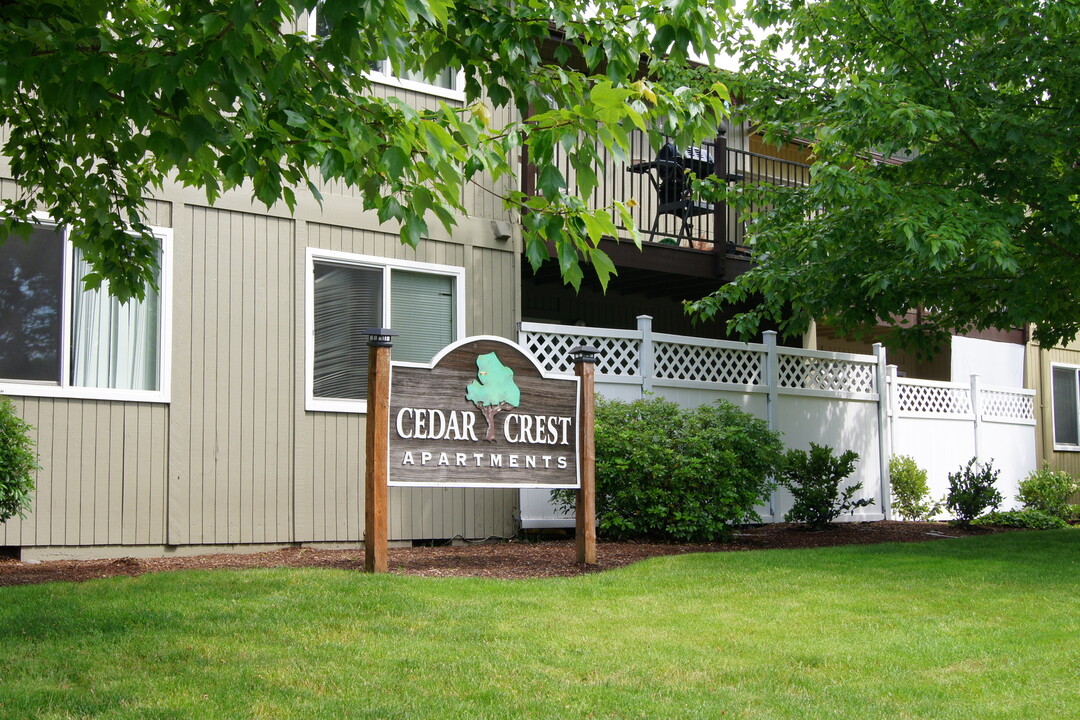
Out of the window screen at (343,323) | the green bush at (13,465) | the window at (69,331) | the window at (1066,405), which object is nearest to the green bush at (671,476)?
the window screen at (343,323)

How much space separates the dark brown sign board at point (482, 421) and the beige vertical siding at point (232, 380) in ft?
7.18

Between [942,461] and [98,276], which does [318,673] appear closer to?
[98,276]

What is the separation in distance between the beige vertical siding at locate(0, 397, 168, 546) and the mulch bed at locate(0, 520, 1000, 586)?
0.27 metres

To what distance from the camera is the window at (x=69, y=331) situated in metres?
8.98

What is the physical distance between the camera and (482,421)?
28.6 feet

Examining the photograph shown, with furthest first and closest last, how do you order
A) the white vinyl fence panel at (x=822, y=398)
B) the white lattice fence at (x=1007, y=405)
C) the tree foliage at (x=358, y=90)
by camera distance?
the white lattice fence at (x=1007, y=405)
the white vinyl fence panel at (x=822, y=398)
the tree foliage at (x=358, y=90)

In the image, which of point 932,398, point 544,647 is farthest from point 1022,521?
point 544,647

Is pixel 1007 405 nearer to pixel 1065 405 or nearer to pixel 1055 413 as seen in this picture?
pixel 1055 413

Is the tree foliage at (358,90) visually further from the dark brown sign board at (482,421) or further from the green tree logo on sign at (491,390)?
the green tree logo on sign at (491,390)

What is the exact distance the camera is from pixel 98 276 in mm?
6930

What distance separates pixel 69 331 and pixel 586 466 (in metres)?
4.35

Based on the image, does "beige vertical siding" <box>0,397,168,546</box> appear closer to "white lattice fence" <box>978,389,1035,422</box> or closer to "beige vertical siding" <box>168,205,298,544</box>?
"beige vertical siding" <box>168,205,298,544</box>

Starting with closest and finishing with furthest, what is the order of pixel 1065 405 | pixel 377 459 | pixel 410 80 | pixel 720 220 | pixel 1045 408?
1. pixel 377 459
2. pixel 410 80
3. pixel 720 220
4. pixel 1045 408
5. pixel 1065 405

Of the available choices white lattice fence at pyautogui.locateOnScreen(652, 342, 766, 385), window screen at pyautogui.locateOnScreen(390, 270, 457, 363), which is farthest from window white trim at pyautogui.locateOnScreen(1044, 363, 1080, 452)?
window screen at pyautogui.locateOnScreen(390, 270, 457, 363)
